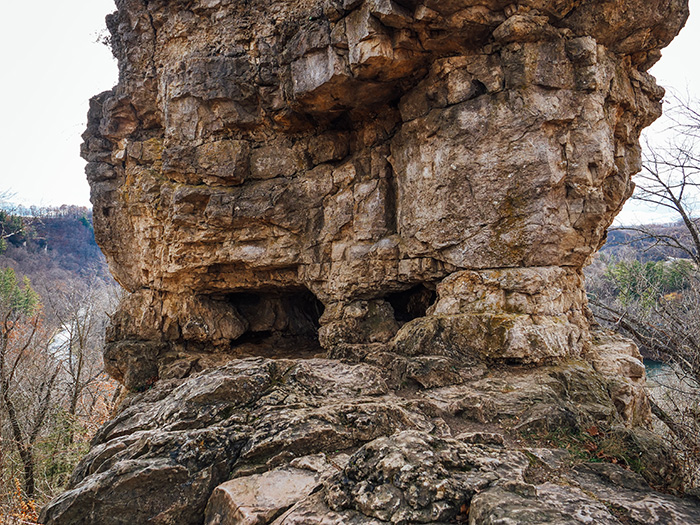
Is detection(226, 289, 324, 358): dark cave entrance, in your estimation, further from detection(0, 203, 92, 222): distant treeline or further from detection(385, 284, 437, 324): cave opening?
detection(0, 203, 92, 222): distant treeline

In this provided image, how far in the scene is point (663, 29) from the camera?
20.3 ft

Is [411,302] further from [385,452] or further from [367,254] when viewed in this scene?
[385,452]

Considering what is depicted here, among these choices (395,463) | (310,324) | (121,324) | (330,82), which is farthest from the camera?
(310,324)

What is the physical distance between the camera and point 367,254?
747 centimetres

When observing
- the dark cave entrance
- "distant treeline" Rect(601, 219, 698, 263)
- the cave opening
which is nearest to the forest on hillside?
the dark cave entrance

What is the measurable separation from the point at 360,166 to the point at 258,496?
19.0ft

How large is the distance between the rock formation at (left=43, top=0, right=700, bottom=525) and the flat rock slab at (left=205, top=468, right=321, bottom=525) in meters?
0.02

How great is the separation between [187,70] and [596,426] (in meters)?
8.65

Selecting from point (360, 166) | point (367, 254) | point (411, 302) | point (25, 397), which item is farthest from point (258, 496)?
point (25, 397)

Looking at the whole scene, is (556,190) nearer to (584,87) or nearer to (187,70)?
(584,87)

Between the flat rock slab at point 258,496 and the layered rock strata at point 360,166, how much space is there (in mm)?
3139

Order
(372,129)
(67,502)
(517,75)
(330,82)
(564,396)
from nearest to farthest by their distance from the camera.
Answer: (67,502) < (564,396) < (517,75) < (330,82) < (372,129)

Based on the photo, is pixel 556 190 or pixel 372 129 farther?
pixel 372 129

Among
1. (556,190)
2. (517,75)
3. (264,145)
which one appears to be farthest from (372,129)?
(556,190)
